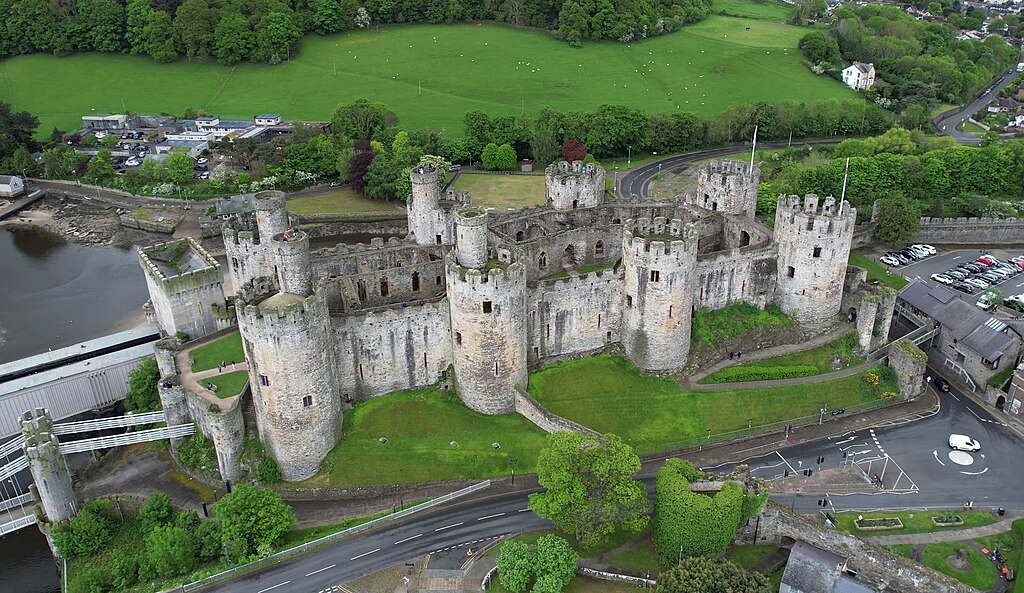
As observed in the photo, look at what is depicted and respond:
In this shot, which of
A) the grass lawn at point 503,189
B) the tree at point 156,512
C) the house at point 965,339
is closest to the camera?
the tree at point 156,512

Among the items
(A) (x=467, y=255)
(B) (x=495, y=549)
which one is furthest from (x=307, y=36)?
(B) (x=495, y=549)

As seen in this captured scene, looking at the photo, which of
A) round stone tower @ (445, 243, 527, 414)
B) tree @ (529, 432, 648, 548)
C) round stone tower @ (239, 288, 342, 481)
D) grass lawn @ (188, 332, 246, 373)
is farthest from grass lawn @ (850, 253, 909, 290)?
grass lawn @ (188, 332, 246, 373)

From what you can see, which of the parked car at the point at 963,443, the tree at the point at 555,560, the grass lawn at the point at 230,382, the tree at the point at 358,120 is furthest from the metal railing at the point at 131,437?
the tree at the point at 358,120

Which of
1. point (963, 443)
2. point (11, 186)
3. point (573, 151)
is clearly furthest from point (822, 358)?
point (11, 186)

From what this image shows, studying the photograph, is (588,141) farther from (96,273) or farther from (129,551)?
(129,551)

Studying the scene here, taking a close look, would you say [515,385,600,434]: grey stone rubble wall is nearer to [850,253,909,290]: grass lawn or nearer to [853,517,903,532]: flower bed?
[853,517,903,532]: flower bed

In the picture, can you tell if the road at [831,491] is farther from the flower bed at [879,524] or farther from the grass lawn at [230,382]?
the grass lawn at [230,382]

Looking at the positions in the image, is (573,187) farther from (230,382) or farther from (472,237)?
(230,382)

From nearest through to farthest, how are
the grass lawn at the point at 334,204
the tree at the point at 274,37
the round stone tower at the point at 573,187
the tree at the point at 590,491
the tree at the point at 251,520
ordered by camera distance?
the tree at the point at 590,491
the tree at the point at 251,520
the round stone tower at the point at 573,187
the grass lawn at the point at 334,204
the tree at the point at 274,37
